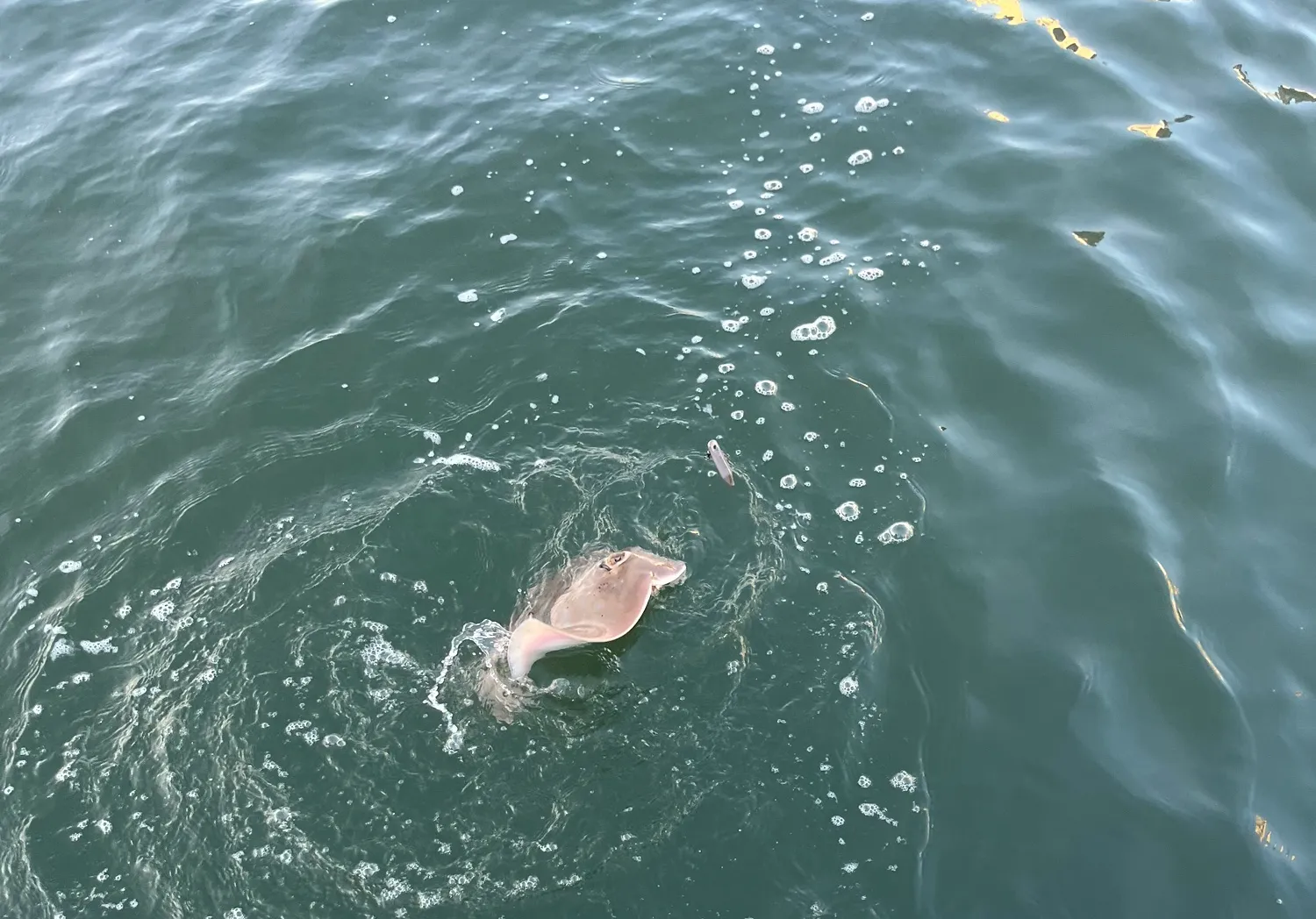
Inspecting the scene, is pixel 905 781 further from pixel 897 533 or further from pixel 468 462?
pixel 468 462

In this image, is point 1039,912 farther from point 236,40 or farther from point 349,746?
point 236,40

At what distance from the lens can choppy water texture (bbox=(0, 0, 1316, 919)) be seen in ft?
22.4

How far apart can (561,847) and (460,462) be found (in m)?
3.75

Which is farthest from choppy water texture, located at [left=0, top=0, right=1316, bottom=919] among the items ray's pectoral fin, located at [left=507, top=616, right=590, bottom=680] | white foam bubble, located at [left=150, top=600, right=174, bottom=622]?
ray's pectoral fin, located at [left=507, top=616, right=590, bottom=680]

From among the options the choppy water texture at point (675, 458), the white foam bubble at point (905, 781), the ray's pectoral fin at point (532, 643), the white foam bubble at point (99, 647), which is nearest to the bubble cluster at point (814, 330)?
the choppy water texture at point (675, 458)

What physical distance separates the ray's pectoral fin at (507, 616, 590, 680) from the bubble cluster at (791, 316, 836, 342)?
13.4 feet

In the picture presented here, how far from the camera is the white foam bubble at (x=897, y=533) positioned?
834 centimetres

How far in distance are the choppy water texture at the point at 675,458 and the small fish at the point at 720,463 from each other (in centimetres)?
23

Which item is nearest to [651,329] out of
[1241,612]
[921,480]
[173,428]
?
[921,480]

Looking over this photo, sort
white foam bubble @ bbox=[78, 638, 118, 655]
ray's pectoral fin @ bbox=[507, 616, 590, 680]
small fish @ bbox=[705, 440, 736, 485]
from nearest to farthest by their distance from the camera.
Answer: ray's pectoral fin @ bbox=[507, 616, 590, 680]
white foam bubble @ bbox=[78, 638, 118, 655]
small fish @ bbox=[705, 440, 736, 485]

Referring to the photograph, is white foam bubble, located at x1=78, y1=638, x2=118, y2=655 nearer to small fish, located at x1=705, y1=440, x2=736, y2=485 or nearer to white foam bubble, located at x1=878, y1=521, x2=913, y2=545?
small fish, located at x1=705, y1=440, x2=736, y2=485

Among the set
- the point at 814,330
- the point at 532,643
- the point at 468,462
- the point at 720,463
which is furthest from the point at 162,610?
the point at 814,330

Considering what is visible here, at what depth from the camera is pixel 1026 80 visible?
12930 mm

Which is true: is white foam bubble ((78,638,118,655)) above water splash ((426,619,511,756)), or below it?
above
